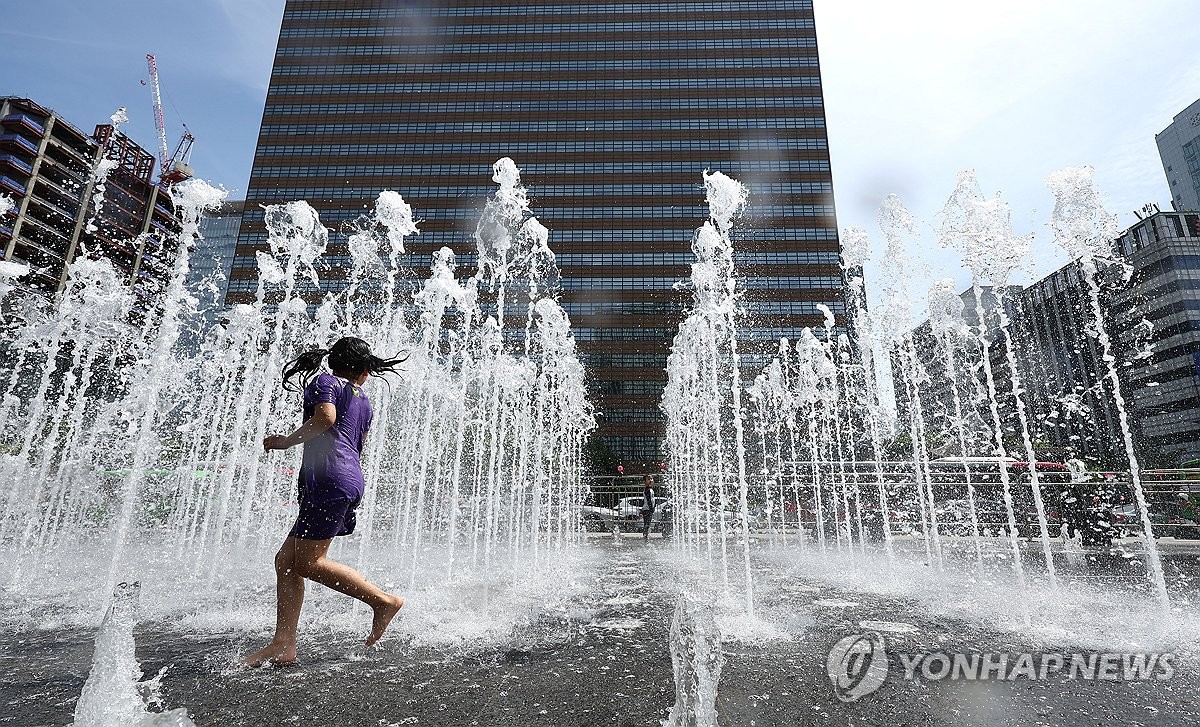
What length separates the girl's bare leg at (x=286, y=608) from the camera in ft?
8.43

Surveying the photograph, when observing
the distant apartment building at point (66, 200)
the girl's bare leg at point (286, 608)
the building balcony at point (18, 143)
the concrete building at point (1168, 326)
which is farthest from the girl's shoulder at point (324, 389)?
the building balcony at point (18, 143)

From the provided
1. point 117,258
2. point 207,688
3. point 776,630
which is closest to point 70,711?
point 207,688

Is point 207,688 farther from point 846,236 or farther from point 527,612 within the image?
point 846,236

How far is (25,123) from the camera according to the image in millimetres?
43156

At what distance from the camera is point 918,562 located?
8258mm

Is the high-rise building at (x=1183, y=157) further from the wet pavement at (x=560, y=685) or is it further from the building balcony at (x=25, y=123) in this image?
the building balcony at (x=25, y=123)

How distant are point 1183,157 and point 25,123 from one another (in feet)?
359

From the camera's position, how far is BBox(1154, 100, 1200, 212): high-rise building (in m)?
58.9

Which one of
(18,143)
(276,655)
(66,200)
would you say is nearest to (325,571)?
(276,655)

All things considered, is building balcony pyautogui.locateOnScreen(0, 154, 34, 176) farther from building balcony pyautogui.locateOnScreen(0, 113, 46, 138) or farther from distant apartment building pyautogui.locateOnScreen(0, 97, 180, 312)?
building balcony pyautogui.locateOnScreen(0, 113, 46, 138)

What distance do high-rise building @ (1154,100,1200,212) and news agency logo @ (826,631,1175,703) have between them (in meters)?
81.8

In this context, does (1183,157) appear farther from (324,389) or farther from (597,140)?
(324,389)

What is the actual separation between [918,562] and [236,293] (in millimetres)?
52294

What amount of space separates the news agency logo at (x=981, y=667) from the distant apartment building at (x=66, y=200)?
50.1m
